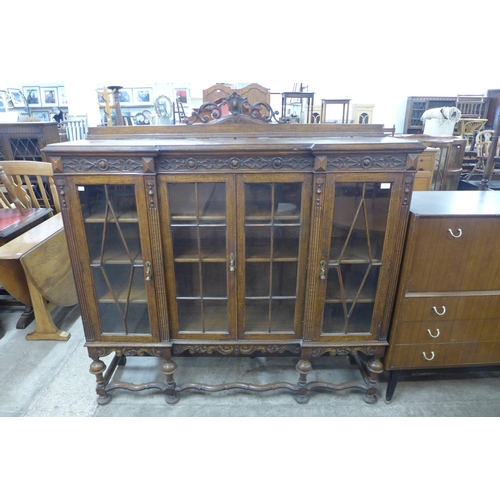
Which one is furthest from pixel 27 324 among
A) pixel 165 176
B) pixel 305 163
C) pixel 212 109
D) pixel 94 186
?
pixel 305 163

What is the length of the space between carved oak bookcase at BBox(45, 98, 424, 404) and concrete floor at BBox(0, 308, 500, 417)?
0.09 meters

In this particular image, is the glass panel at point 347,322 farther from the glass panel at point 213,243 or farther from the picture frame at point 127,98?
the picture frame at point 127,98

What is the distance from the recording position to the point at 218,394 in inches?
69.2

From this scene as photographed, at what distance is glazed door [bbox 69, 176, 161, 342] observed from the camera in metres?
1.34

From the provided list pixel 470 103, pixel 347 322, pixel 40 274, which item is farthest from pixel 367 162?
pixel 470 103

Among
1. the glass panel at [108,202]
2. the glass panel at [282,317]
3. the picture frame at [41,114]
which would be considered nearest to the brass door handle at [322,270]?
the glass panel at [282,317]

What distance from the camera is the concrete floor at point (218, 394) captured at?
166 centimetres

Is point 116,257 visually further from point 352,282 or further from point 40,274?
point 352,282

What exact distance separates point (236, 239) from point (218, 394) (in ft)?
2.87

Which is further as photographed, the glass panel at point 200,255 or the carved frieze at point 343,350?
the carved frieze at point 343,350

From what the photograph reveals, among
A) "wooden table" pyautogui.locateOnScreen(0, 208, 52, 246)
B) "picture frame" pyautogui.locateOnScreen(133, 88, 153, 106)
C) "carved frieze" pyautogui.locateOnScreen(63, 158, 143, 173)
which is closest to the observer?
"carved frieze" pyautogui.locateOnScreen(63, 158, 143, 173)

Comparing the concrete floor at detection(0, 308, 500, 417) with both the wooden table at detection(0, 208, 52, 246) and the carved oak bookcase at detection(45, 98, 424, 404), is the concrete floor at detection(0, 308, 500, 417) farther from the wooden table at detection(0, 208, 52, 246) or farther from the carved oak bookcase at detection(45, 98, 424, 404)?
the wooden table at detection(0, 208, 52, 246)

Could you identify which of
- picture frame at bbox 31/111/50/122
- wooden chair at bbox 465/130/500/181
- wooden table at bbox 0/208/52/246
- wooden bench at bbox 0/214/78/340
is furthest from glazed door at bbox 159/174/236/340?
picture frame at bbox 31/111/50/122

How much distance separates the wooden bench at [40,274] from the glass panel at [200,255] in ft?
3.36
